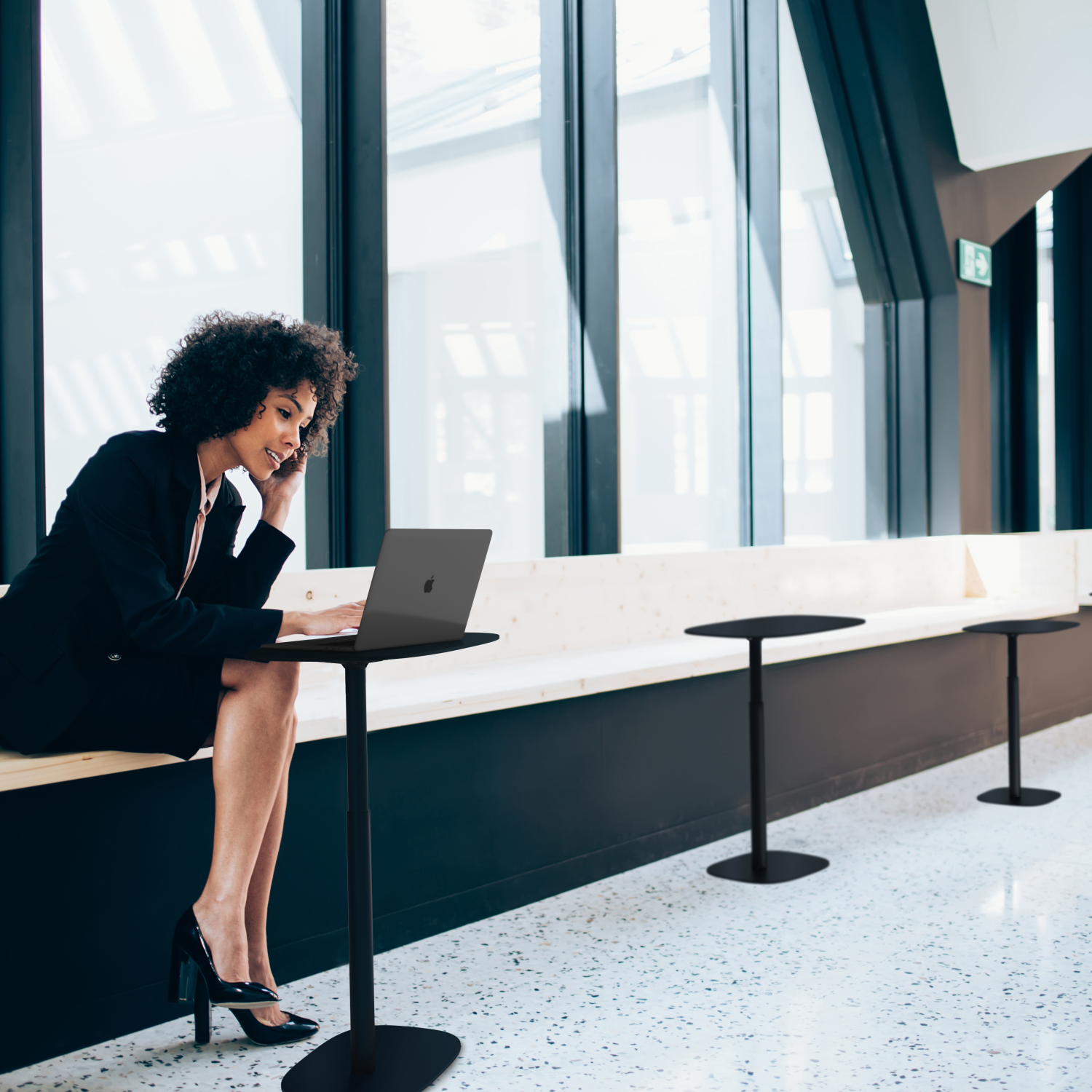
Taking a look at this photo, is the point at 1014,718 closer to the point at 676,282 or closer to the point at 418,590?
the point at 676,282

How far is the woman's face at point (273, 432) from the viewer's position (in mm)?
2098

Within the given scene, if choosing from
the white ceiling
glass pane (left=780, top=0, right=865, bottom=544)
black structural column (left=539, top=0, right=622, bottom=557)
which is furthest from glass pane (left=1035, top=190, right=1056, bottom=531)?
black structural column (left=539, top=0, right=622, bottom=557)

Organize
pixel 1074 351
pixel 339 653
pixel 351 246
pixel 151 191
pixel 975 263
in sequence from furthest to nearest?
pixel 1074 351, pixel 975 263, pixel 351 246, pixel 151 191, pixel 339 653

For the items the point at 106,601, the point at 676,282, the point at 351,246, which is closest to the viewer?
the point at 106,601

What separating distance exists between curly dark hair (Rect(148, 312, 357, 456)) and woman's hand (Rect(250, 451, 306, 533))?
0.48 ft

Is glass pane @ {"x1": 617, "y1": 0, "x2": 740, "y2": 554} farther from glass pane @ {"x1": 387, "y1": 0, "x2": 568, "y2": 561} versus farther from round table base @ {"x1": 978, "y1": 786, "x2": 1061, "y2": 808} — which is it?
round table base @ {"x1": 978, "y1": 786, "x2": 1061, "y2": 808}

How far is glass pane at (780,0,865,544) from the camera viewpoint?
16.2ft

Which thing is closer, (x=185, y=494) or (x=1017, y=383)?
(x=185, y=494)

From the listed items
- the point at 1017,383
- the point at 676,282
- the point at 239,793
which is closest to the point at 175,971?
the point at 239,793

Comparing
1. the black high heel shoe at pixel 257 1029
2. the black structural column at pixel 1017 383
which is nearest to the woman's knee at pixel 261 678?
the black high heel shoe at pixel 257 1029

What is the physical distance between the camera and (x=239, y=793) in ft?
6.37

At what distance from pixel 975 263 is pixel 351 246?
3.45 meters

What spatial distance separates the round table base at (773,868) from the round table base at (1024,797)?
0.99 metres

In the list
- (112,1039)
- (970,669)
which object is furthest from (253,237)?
(970,669)
